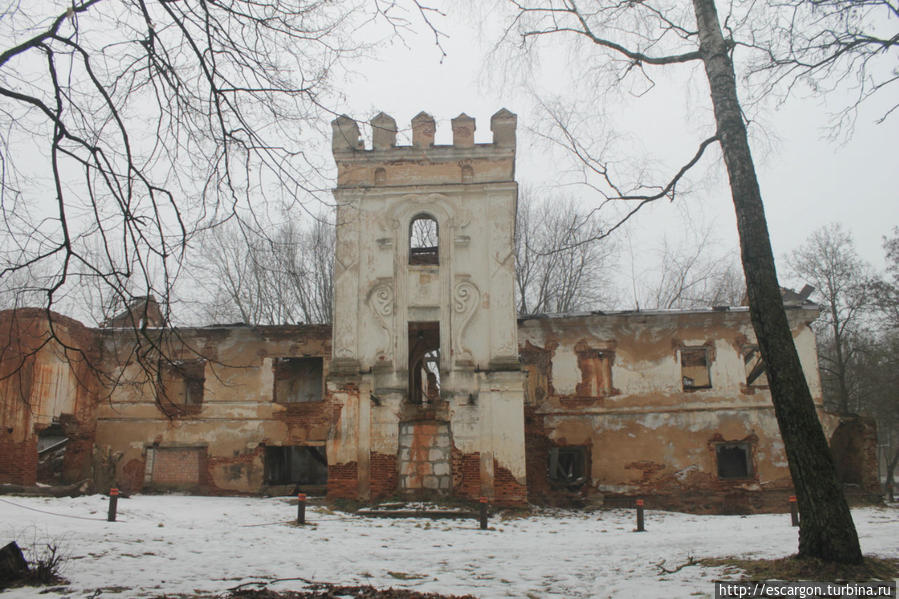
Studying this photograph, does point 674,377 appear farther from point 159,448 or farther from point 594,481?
point 159,448

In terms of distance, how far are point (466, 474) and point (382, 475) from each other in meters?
2.18

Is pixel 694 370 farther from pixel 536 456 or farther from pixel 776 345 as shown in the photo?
pixel 776 345

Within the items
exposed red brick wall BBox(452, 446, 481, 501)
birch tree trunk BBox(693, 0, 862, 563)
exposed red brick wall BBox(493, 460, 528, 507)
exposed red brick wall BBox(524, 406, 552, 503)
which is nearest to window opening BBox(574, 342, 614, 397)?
exposed red brick wall BBox(524, 406, 552, 503)

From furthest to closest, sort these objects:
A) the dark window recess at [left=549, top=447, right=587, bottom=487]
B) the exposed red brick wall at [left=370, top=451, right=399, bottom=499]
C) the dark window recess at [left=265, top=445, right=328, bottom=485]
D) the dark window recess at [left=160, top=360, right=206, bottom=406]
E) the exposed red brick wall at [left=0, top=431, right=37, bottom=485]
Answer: the dark window recess at [left=160, top=360, right=206, bottom=406], the dark window recess at [left=265, top=445, right=328, bottom=485], the dark window recess at [left=549, top=447, right=587, bottom=487], the exposed red brick wall at [left=0, top=431, right=37, bottom=485], the exposed red brick wall at [left=370, top=451, right=399, bottom=499]

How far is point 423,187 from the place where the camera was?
62.5ft

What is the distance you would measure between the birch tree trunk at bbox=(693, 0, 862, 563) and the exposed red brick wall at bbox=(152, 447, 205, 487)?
1824 cm

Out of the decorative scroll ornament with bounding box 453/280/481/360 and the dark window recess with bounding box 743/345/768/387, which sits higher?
the decorative scroll ornament with bounding box 453/280/481/360

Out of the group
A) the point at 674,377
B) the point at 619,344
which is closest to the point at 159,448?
the point at 619,344

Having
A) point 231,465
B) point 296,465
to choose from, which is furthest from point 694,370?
point 231,465

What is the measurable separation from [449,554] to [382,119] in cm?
1214

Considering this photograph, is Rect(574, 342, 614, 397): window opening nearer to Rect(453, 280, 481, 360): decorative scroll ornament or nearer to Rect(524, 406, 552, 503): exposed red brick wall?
Rect(524, 406, 552, 503): exposed red brick wall

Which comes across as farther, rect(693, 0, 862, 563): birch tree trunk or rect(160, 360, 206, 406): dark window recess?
rect(160, 360, 206, 406): dark window recess

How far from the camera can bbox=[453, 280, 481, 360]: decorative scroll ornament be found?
18000 mm

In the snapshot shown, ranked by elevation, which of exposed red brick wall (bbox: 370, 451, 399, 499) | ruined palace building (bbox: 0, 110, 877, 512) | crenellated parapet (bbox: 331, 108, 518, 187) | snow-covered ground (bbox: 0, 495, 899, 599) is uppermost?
crenellated parapet (bbox: 331, 108, 518, 187)
